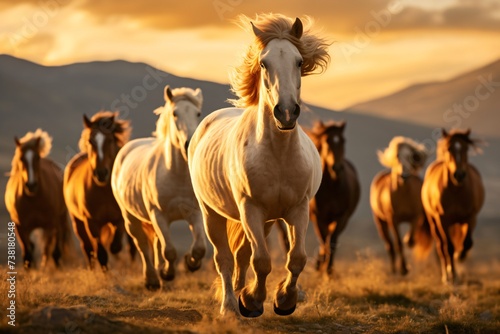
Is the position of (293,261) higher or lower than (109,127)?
lower

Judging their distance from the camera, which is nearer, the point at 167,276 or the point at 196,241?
the point at 196,241

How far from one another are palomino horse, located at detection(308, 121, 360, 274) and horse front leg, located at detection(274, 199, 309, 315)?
792 cm

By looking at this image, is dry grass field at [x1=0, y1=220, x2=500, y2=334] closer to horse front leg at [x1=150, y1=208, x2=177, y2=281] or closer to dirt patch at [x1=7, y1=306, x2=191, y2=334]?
dirt patch at [x1=7, y1=306, x2=191, y2=334]

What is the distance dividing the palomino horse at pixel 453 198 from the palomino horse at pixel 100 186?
18.6 ft

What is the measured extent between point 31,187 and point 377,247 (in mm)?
45877

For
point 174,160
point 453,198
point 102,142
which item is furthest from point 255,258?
point 453,198

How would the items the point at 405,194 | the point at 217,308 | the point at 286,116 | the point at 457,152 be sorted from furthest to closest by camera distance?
the point at 405,194 → the point at 457,152 → the point at 217,308 → the point at 286,116

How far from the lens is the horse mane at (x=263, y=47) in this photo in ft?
23.3

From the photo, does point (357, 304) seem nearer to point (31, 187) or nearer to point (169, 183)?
point (169, 183)

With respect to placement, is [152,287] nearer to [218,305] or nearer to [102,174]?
[102,174]

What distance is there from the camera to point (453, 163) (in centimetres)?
1443

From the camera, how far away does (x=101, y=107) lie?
114m

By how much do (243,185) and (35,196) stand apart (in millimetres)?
8379

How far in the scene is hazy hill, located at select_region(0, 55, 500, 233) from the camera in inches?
4368
